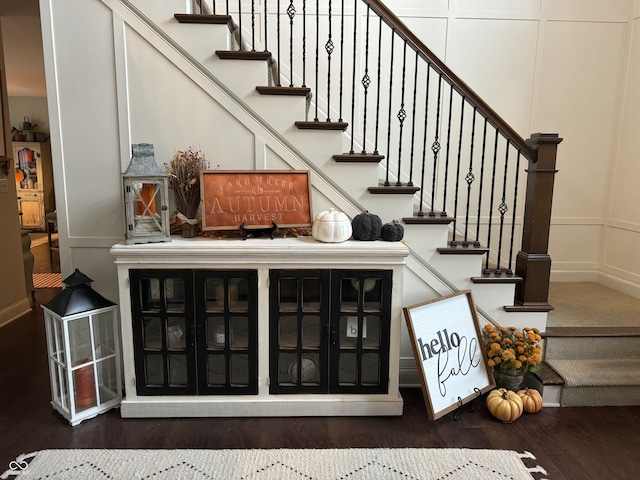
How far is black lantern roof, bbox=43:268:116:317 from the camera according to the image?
242 cm

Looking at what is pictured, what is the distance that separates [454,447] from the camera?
232 centimetres

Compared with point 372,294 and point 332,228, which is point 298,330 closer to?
point 372,294

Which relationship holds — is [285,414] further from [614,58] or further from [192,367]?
[614,58]

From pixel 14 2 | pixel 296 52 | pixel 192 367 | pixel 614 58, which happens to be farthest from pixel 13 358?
pixel 614 58

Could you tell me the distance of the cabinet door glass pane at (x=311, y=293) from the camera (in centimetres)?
249

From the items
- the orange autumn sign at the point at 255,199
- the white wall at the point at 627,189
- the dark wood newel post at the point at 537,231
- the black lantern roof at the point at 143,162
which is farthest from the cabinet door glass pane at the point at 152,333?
the white wall at the point at 627,189

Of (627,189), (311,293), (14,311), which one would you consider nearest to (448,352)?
(311,293)

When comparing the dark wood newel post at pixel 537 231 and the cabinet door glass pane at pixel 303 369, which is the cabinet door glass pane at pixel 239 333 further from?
the dark wood newel post at pixel 537 231

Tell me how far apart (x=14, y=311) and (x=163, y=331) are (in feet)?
7.89

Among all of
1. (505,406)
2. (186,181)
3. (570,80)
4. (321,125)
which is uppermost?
(570,80)

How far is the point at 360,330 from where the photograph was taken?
2.54 meters

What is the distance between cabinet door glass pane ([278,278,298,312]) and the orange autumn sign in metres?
0.36

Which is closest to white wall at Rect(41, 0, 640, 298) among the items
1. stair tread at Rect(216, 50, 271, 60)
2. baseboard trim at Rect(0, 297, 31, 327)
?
stair tread at Rect(216, 50, 271, 60)

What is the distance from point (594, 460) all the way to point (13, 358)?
12.4 ft
